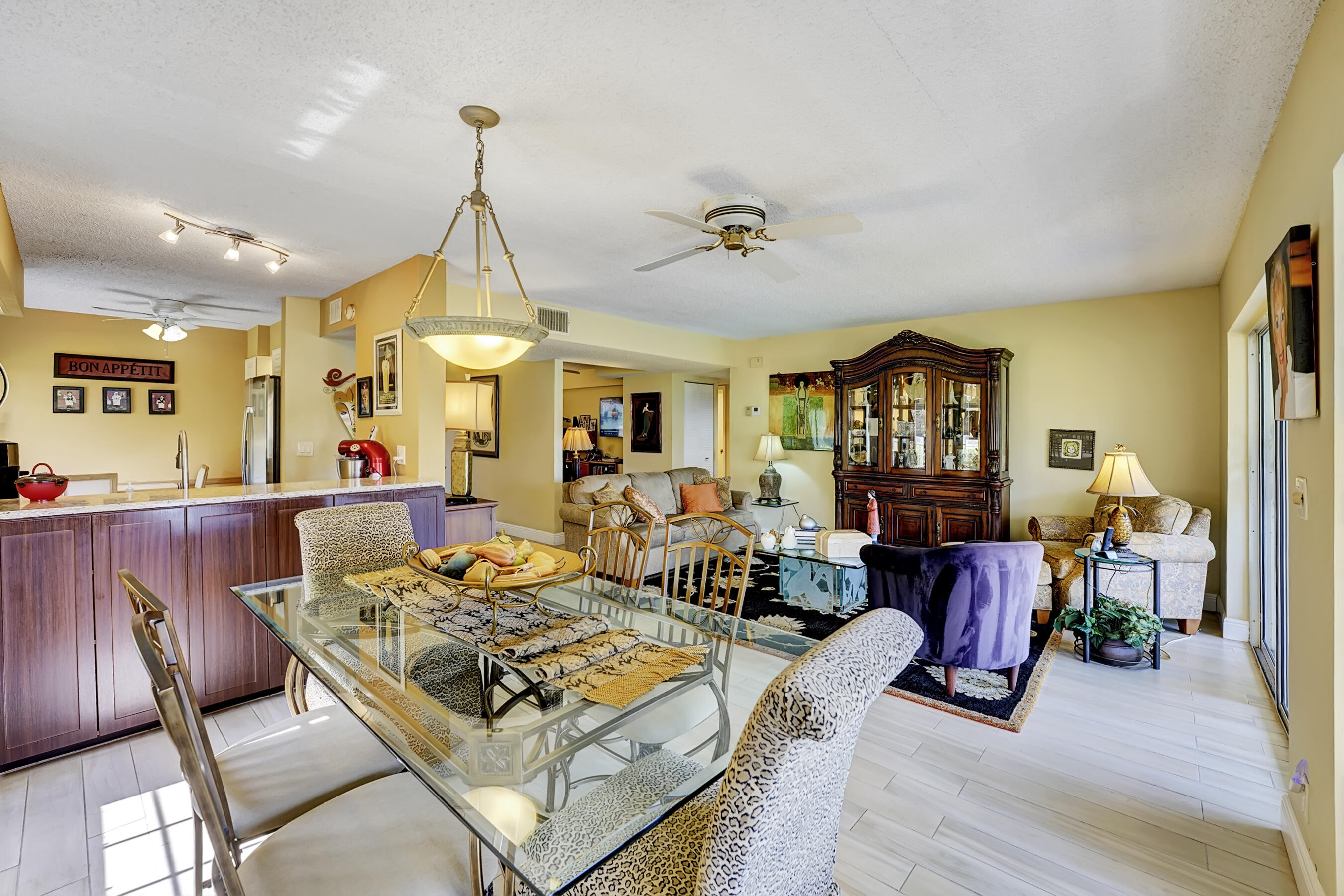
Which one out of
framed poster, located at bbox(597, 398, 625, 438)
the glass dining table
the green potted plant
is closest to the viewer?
the glass dining table

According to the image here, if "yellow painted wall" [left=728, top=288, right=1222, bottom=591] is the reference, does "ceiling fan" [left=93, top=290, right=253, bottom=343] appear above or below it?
above

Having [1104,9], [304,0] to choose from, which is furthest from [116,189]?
[1104,9]

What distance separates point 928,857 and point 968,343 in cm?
484

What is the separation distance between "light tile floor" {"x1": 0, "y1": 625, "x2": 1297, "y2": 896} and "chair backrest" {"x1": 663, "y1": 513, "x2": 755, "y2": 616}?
557 mm

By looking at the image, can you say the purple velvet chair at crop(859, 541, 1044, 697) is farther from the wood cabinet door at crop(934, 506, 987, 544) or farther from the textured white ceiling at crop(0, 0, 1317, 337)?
the wood cabinet door at crop(934, 506, 987, 544)

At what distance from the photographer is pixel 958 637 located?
9.27 feet

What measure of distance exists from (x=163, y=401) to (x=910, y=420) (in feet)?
25.3

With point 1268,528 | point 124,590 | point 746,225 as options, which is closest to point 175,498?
point 124,590

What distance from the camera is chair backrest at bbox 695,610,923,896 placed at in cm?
74

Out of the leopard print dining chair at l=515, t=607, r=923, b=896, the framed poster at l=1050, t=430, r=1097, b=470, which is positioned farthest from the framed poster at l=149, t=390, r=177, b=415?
the framed poster at l=1050, t=430, r=1097, b=470

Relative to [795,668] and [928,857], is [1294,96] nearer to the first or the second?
[795,668]

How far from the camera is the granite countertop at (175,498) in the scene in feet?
7.88

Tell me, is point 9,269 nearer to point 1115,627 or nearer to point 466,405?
point 466,405

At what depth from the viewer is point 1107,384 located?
4.88 m
